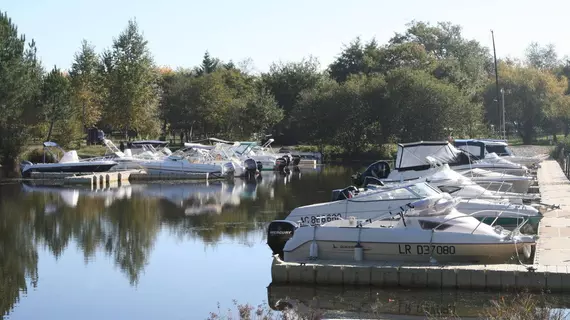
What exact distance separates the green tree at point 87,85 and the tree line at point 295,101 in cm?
11

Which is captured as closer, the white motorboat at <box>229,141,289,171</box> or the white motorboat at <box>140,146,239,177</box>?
the white motorboat at <box>140,146,239,177</box>

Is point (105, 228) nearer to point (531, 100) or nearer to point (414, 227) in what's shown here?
point (414, 227)

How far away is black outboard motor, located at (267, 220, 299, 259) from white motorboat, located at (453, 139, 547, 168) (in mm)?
20716

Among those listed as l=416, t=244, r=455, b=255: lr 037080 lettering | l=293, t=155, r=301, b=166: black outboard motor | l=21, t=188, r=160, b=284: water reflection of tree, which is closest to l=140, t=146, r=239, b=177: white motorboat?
l=293, t=155, r=301, b=166: black outboard motor

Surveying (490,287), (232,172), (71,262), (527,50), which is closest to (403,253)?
(490,287)

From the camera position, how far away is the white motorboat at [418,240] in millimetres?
19547

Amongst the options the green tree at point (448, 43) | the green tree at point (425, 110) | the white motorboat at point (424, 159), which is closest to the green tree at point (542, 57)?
the green tree at point (448, 43)

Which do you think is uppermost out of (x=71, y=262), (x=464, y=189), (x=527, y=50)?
(x=527, y=50)

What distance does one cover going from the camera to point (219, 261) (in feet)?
79.6

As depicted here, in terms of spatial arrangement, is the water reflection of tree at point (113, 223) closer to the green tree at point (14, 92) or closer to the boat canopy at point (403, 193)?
the boat canopy at point (403, 193)

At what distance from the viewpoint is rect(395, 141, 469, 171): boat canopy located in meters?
35.0

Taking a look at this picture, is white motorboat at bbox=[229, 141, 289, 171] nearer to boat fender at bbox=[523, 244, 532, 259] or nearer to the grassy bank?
boat fender at bbox=[523, 244, 532, 259]

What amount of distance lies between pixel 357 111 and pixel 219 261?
177 feet

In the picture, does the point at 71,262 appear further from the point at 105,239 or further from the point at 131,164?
the point at 131,164
